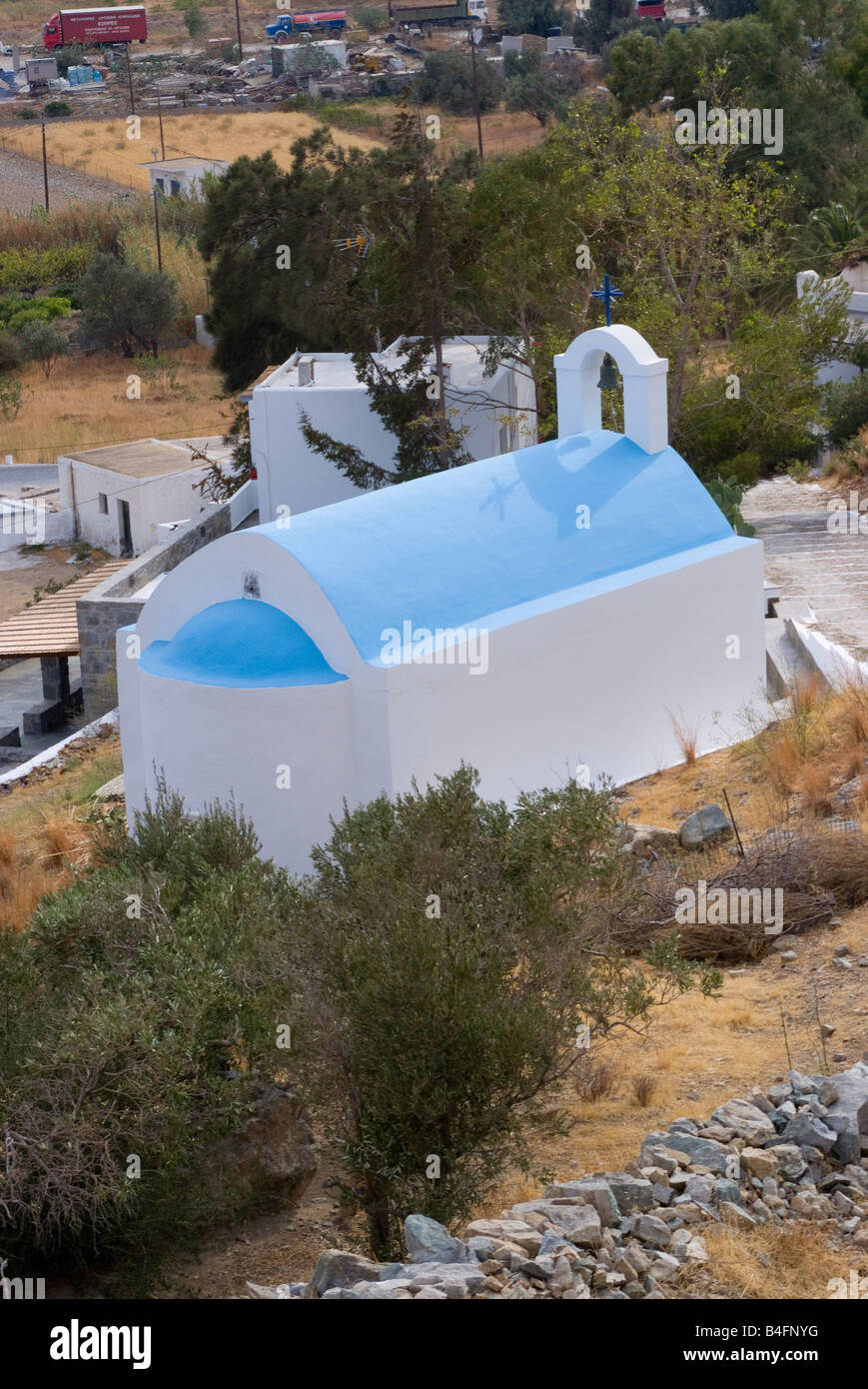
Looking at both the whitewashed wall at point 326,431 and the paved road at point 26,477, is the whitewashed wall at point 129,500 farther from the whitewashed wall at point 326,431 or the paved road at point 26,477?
the whitewashed wall at point 326,431

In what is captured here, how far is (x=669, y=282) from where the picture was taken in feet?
71.5

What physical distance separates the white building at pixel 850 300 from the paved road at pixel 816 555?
12.6ft

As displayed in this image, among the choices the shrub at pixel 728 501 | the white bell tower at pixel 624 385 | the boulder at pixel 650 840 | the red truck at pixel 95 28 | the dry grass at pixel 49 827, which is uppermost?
the red truck at pixel 95 28

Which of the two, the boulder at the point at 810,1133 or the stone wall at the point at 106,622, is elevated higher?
the boulder at the point at 810,1133

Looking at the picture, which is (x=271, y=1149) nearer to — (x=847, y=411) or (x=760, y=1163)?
(x=760, y=1163)

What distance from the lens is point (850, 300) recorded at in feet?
87.0

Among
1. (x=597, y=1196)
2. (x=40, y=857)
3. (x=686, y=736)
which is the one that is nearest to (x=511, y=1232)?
(x=597, y=1196)

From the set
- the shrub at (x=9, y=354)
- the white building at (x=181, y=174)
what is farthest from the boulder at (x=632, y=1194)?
the white building at (x=181, y=174)

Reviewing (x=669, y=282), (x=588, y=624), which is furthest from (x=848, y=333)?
(x=588, y=624)

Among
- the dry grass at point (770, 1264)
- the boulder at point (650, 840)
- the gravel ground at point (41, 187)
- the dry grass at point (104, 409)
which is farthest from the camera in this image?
the gravel ground at point (41, 187)

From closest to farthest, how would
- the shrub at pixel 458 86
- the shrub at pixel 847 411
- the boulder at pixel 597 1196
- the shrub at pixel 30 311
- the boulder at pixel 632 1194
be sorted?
1. the boulder at pixel 597 1196
2. the boulder at pixel 632 1194
3. the shrub at pixel 847 411
4. the shrub at pixel 30 311
5. the shrub at pixel 458 86

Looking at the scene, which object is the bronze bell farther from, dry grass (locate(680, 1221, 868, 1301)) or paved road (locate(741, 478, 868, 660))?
dry grass (locate(680, 1221, 868, 1301))

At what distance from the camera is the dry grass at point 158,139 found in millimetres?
68062
